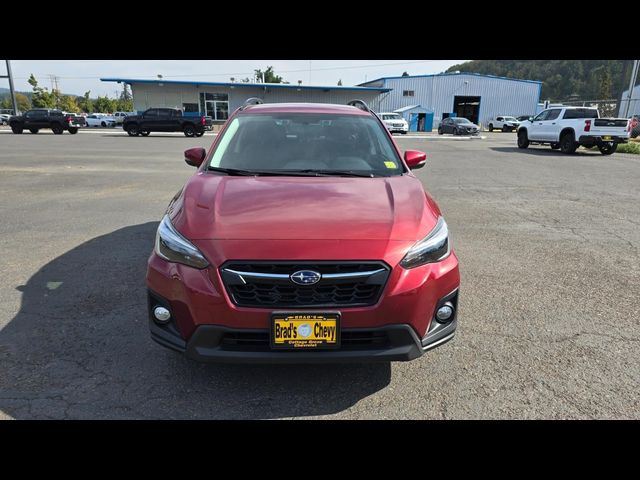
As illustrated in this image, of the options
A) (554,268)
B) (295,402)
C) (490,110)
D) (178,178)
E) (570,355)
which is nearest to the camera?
(295,402)

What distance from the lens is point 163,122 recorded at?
28.9 m

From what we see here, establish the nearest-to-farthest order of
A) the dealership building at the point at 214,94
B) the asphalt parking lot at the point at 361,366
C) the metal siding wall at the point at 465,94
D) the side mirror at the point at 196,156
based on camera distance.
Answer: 1. the asphalt parking lot at the point at 361,366
2. the side mirror at the point at 196,156
3. the dealership building at the point at 214,94
4. the metal siding wall at the point at 465,94

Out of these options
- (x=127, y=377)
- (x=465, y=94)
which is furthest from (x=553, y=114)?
(x=465, y=94)

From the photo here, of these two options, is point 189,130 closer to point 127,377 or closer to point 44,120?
point 44,120

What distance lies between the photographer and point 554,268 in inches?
188

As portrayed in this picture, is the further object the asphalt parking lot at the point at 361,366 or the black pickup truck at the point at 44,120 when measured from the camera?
the black pickup truck at the point at 44,120

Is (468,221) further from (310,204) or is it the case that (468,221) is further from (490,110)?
(490,110)

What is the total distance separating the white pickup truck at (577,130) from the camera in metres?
16.8

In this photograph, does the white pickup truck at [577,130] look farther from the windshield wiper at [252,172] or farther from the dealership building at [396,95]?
the dealership building at [396,95]

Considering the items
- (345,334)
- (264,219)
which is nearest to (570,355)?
(345,334)

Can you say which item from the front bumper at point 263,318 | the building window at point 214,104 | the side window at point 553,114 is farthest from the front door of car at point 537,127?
the building window at point 214,104

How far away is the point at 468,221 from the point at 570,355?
3979mm

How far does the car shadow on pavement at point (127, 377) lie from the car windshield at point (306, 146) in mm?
1482

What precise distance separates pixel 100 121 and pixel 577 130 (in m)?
44.9
